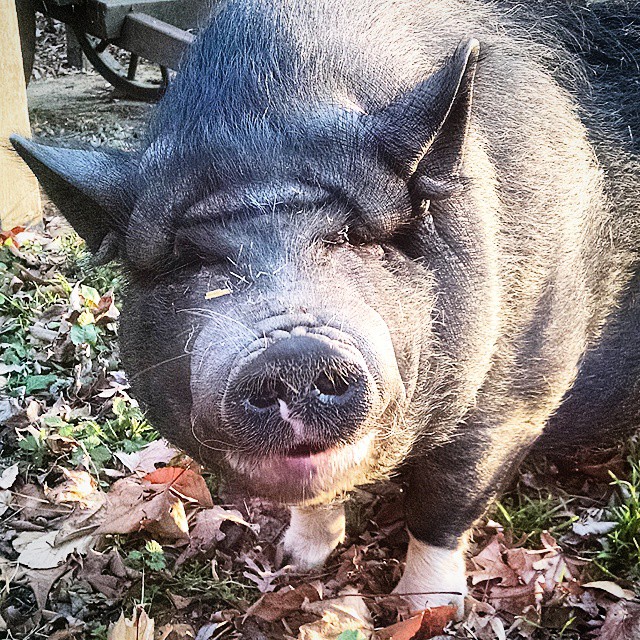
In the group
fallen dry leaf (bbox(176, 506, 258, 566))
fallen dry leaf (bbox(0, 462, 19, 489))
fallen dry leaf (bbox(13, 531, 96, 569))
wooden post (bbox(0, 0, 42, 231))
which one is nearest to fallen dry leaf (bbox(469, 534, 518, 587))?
fallen dry leaf (bbox(176, 506, 258, 566))

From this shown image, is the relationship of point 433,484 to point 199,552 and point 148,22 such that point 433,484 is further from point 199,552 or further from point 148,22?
point 148,22

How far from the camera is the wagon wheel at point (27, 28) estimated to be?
810cm

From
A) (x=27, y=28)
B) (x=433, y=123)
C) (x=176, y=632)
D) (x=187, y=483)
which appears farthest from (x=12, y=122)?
(x=433, y=123)

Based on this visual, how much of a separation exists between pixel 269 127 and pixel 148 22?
5.47 m

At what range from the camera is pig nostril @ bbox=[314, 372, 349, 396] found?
2.01m

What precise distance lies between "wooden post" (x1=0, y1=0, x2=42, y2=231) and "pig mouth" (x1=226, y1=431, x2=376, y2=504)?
378 centimetres

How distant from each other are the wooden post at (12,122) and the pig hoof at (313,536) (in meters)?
3.11

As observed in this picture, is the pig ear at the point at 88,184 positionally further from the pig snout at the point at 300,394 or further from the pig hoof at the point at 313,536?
the pig hoof at the point at 313,536

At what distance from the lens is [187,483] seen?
147 inches

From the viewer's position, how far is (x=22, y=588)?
3357mm

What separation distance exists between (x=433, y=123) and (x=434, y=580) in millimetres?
1822

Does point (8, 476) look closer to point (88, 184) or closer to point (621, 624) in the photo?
point (88, 184)

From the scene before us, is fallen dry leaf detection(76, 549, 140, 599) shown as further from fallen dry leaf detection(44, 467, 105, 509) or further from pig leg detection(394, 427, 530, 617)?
pig leg detection(394, 427, 530, 617)

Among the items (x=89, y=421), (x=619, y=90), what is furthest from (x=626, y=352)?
(x=89, y=421)
